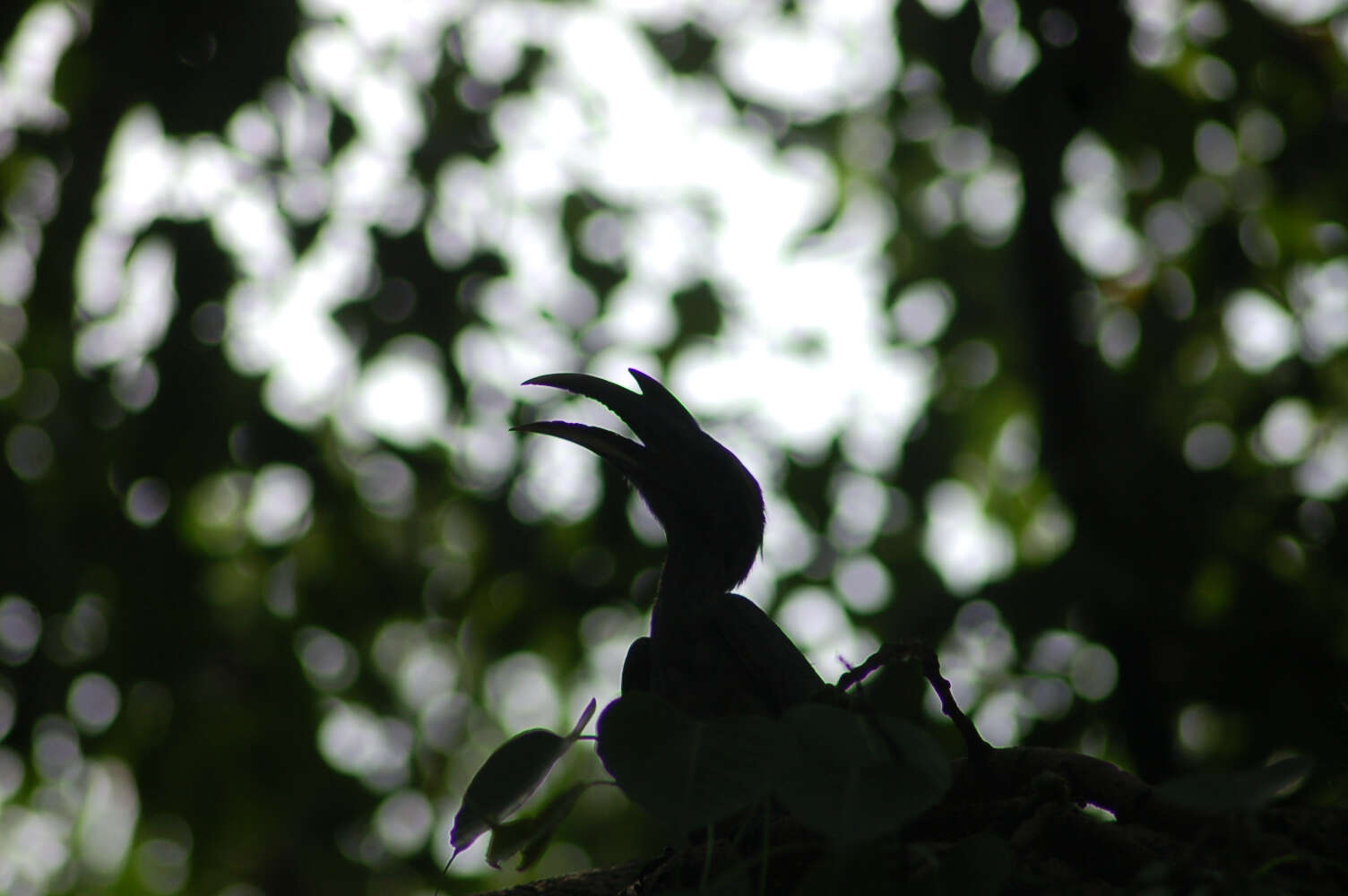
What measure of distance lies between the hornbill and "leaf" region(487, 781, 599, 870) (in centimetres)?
206

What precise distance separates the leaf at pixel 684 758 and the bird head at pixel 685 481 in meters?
2.92

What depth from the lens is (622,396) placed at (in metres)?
4.16

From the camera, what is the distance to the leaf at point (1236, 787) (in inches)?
43.3

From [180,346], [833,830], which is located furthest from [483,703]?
[833,830]

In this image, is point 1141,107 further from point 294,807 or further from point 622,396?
point 294,807

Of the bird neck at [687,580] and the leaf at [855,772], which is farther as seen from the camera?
the bird neck at [687,580]

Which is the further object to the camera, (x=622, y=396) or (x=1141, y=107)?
(x=1141, y=107)

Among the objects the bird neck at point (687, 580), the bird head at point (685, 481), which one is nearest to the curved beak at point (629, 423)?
the bird head at point (685, 481)

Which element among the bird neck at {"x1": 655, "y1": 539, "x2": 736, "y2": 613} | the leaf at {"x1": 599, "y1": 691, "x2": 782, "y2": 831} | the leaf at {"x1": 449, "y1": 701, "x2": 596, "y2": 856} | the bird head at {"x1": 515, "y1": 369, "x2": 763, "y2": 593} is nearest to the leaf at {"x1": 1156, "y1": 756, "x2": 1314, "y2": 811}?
the leaf at {"x1": 599, "y1": 691, "x2": 782, "y2": 831}

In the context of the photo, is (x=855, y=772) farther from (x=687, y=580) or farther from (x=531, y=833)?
(x=687, y=580)

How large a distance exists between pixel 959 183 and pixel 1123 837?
18.0ft

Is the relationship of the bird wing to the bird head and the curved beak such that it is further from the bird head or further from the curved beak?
the curved beak

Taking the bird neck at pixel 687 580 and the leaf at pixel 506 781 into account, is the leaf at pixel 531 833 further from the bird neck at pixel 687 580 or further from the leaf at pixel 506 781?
the bird neck at pixel 687 580

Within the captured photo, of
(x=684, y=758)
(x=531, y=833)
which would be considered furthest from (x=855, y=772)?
(x=531, y=833)
